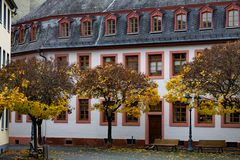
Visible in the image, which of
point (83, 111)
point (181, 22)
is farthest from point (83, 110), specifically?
point (181, 22)

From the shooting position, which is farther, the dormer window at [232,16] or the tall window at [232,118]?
the dormer window at [232,16]

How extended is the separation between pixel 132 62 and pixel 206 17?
22.3ft

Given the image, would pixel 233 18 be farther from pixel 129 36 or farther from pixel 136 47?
pixel 129 36

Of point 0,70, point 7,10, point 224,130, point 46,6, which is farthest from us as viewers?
point 46,6

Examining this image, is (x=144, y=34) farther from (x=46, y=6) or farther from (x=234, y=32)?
(x=46, y=6)

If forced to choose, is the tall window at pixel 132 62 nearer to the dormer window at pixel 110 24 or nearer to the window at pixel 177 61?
the dormer window at pixel 110 24

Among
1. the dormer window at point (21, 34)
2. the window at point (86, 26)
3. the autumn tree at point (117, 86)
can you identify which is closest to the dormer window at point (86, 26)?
the window at point (86, 26)

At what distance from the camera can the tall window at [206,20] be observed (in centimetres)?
4272

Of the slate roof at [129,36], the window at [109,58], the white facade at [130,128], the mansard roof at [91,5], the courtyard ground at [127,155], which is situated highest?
the mansard roof at [91,5]

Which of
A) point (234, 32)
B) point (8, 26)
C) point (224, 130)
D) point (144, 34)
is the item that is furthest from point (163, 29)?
point (8, 26)

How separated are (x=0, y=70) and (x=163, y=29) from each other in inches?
672

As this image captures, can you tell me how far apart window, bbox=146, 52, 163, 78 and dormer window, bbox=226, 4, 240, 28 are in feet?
18.7

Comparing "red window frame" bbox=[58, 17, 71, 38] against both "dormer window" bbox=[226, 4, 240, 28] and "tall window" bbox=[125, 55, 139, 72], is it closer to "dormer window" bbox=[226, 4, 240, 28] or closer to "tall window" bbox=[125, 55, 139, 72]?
"tall window" bbox=[125, 55, 139, 72]

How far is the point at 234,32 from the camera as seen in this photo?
136 feet
